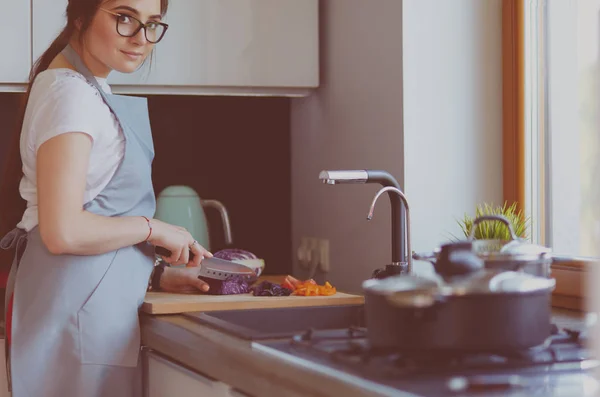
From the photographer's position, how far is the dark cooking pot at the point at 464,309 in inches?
42.5

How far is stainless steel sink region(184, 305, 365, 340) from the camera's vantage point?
5.82 ft

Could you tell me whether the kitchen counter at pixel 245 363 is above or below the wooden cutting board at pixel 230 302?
below

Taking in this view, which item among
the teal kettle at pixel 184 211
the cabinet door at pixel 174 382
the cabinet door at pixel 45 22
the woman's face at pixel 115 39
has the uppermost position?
the cabinet door at pixel 45 22

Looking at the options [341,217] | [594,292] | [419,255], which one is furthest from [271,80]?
[594,292]

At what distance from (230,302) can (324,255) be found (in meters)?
0.66

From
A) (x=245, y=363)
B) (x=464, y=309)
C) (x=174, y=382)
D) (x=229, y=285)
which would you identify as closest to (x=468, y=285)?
(x=464, y=309)

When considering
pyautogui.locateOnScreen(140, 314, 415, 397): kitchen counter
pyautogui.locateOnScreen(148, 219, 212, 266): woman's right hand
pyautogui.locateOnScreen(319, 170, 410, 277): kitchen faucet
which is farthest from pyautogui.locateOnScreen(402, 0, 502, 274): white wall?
pyautogui.locateOnScreen(140, 314, 415, 397): kitchen counter

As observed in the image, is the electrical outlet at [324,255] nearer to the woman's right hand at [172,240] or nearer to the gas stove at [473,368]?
the woman's right hand at [172,240]

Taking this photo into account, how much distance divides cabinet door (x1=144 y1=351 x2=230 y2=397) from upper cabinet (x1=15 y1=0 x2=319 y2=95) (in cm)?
80

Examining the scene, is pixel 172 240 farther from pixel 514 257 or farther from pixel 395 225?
pixel 514 257

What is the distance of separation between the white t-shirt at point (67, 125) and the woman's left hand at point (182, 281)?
13.8 inches

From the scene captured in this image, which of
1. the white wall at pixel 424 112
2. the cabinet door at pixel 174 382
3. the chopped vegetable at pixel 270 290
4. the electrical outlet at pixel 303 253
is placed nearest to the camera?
the cabinet door at pixel 174 382

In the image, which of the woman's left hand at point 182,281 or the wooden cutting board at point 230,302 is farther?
the woman's left hand at point 182,281

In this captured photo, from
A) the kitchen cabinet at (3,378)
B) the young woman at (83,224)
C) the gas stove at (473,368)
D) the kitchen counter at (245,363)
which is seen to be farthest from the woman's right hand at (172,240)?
the gas stove at (473,368)
